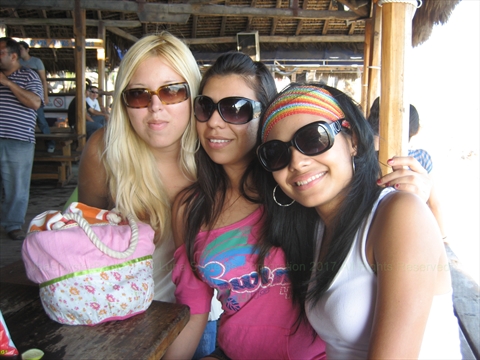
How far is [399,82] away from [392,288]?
108 centimetres

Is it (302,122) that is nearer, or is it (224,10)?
(302,122)

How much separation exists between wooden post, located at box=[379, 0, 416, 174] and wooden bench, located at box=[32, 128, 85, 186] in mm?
5877

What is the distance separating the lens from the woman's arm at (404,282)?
40.0 inches

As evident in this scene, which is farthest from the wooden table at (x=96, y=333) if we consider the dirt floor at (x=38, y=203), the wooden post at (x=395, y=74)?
the dirt floor at (x=38, y=203)

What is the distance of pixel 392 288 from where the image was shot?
3.38ft

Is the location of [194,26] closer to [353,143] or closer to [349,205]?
[353,143]

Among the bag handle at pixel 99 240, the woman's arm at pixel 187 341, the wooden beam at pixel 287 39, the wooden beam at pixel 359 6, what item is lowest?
the woman's arm at pixel 187 341

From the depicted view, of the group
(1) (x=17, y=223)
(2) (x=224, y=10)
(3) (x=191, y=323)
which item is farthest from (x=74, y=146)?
(3) (x=191, y=323)

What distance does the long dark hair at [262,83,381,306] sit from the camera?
1.22 meters

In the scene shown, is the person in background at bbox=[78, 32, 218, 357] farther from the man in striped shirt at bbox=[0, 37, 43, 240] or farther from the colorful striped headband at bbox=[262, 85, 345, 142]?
the man in striped shirt at bbox=[0, 37, 43, 240]

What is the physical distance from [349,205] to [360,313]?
1.13ft

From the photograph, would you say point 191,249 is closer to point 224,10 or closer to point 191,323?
point 191,323

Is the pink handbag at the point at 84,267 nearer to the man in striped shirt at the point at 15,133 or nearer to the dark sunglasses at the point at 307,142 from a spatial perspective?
the dark sunglasses at the point at 307,142

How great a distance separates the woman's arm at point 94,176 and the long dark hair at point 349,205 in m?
0.99
